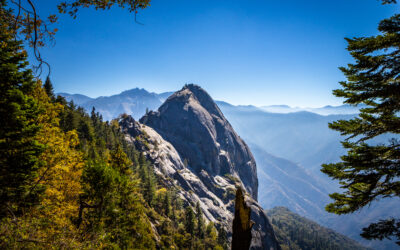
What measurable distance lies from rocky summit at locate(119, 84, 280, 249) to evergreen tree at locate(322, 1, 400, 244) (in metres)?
91.5

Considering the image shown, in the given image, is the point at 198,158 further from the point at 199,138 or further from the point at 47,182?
the point at 47,182

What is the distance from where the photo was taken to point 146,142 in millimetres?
113500

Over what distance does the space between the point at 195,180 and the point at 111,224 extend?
348 feet

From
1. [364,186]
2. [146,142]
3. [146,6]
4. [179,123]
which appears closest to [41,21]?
[146,6]

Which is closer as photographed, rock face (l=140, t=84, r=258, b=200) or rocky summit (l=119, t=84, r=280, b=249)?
rocky summit (l=119, t=84, r=280, b=249)

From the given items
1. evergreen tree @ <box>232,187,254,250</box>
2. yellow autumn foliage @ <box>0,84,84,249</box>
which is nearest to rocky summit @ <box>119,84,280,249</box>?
yellow autumn foliage @ <box>0,84,84,249</box>

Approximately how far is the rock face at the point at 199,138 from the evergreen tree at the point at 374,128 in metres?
139

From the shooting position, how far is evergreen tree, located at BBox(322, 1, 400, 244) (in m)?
7.26

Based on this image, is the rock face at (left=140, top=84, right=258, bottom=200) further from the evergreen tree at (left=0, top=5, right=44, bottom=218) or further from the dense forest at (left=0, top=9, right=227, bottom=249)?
the evergreen tree at (left=0, top=5, right=44, bottom=218)

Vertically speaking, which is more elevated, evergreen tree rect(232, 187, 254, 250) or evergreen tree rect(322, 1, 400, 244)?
evergreen tree rect(322, 1, 400, 244)

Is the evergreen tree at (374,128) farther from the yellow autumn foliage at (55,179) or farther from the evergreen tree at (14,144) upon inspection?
the evergreen tree at (14,144)

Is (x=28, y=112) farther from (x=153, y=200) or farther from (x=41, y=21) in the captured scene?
(x=153, y=200)

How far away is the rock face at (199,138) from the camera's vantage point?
156 meters

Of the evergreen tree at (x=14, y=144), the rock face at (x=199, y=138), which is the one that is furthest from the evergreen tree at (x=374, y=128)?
the rock face at (x=199, y=138)
